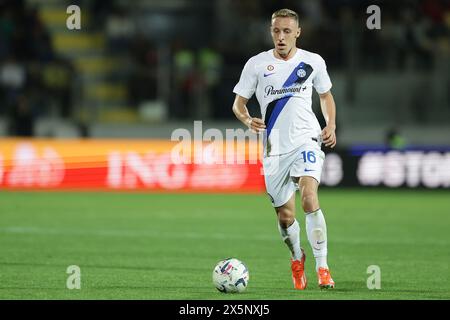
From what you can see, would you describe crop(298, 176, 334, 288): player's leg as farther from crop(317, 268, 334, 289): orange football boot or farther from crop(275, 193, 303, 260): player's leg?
crop(275, 193, 303, 260): player's leg

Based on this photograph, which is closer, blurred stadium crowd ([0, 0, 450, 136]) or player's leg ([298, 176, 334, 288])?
player's leg ([298, 176, 334, 288])

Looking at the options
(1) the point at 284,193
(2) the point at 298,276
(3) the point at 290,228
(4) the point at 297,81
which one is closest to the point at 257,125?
(4) the point at 297,81

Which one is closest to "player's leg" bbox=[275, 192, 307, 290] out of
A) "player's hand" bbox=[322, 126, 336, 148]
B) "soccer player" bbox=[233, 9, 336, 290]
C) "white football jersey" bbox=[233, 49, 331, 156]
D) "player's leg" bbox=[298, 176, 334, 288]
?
"soccer player" bbox=[233, 9, 336, 290]

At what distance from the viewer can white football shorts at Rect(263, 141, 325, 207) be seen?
9047 millimetres

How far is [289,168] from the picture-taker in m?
9.16

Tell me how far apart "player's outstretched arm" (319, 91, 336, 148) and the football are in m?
1.26

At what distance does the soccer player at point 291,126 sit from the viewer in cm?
900

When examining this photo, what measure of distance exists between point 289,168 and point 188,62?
1346 centimetres

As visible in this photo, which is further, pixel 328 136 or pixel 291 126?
pixel 291 126

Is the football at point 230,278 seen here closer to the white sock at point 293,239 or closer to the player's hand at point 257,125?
the white sock at point 293,239

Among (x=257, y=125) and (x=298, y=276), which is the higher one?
(x=257, y=125)

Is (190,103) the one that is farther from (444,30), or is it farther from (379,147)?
(444,30)

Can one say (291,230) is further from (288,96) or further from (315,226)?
(288,96)
